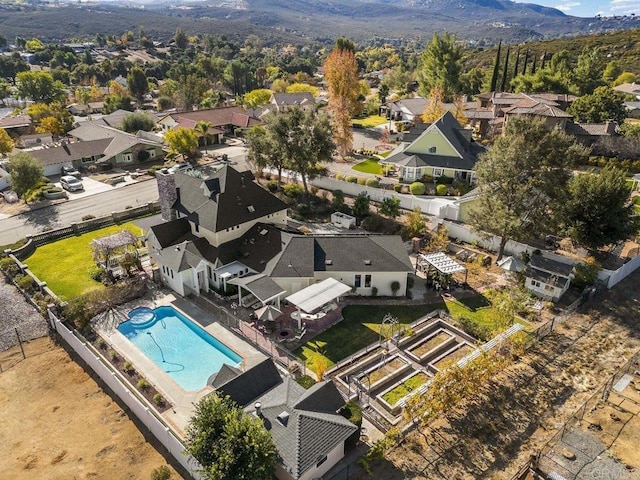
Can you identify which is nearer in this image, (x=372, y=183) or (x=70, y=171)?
(x=372, y=183)

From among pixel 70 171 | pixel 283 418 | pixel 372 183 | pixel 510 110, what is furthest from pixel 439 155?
pixel 70 171

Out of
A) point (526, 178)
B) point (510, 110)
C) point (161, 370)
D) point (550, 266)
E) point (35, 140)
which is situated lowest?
point (161, 370)

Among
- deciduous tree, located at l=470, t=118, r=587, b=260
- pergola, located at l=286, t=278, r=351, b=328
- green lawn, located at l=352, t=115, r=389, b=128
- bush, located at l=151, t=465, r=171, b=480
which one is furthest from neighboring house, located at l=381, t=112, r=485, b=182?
bush, located at l=151, t=465, r=171, b=480

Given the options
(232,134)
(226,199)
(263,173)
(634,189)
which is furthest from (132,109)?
(634,189)

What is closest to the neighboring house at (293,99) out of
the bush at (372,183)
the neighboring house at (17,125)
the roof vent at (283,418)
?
the bush at (372,183)

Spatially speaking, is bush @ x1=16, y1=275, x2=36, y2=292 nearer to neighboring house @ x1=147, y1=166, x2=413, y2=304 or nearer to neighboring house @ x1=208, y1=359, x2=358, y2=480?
neighboring house @ x1=147, y1=166, x2=413, y2=304

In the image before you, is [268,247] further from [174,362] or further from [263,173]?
[263,173]

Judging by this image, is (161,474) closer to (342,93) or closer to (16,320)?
(16,320)
